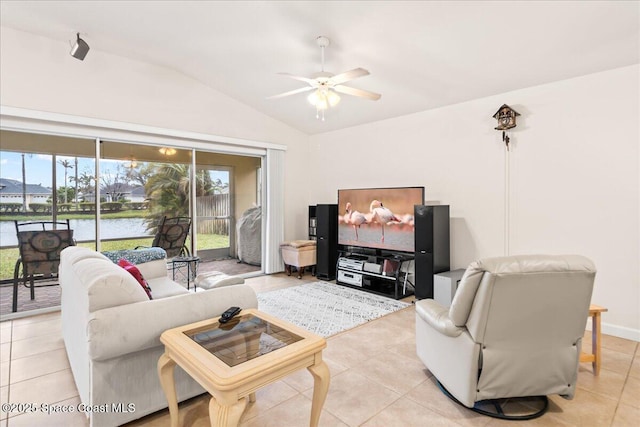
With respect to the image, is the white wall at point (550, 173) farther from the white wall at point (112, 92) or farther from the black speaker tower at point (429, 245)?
the white wall at point (112, 92)

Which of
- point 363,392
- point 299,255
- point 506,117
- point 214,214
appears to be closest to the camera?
point 363,392

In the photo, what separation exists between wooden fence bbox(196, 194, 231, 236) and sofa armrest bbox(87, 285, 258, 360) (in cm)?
313

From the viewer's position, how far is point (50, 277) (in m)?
3.90

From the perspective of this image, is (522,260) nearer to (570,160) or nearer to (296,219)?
(570,160)

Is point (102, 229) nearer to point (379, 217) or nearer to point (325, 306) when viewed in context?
point (325, 306)

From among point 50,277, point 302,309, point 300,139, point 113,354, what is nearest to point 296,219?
point 300,139

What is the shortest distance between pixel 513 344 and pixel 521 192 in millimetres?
2379

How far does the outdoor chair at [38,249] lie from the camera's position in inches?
146

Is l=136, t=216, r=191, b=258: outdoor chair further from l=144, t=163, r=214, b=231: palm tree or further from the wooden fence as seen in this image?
the wooden fence

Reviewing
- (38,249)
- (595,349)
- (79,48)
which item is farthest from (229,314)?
(79,48)

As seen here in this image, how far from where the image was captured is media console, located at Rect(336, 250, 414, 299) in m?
4.46

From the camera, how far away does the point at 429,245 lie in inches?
159

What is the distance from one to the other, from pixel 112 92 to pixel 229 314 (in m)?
3.57

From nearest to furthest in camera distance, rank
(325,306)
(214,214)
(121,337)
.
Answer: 1. (121,337)
2. (325,306)
3. (214,214)
